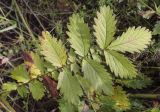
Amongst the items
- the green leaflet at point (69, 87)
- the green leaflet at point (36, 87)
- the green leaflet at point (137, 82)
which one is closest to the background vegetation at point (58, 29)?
the green leaflet at point (137, 82)

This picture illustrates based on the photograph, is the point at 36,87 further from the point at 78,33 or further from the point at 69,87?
the point at 78,33

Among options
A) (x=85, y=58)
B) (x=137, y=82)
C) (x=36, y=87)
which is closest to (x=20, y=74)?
(x=36, y=87)

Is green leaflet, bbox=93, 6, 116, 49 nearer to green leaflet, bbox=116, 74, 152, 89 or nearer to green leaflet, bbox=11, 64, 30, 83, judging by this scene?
green leaflet, bbox=11, 64, 30, 83

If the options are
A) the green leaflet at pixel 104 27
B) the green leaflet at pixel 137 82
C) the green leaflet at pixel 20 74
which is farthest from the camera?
the green leaflet at pixel 137 82

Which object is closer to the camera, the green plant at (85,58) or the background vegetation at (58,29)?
the green plant at (85,58)

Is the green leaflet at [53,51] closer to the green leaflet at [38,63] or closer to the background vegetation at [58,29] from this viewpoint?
the green leaflet at [38,63]

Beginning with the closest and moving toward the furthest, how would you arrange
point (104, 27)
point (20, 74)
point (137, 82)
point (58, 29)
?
point (104, 27)
point (20, 74)
point (137, 82)
point (58, 29)

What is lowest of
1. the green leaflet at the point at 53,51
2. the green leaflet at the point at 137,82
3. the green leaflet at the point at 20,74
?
the green leaflet at the point at 137,82
